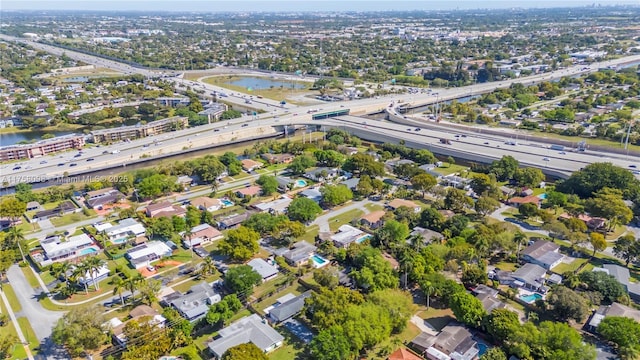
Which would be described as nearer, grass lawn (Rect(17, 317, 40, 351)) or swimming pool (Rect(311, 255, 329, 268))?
grass lawn (Rect(17, 317, 40, 351))

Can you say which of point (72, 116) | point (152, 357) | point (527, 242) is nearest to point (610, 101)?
point (527, 242)

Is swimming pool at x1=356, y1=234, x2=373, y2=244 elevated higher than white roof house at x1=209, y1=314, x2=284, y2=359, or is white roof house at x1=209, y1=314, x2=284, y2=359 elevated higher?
white roof house at x1=209, y1=314, x2=284, y2=359

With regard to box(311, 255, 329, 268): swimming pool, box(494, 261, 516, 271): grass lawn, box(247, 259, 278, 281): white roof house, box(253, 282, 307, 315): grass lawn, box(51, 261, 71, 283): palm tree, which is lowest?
box(253, 282, 307, 315): grass lawn

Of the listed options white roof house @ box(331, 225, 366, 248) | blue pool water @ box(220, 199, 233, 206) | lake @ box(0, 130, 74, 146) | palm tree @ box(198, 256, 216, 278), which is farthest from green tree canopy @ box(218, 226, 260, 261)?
lake @ box(0, 130, 74, 146)

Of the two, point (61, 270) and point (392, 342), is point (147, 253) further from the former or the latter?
point (392, 342)

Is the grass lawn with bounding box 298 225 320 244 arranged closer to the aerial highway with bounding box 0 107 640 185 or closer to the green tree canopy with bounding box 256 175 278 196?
the green tree canopy with bounding box 256 175 278 196

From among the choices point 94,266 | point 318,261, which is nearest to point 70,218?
point 94,266
